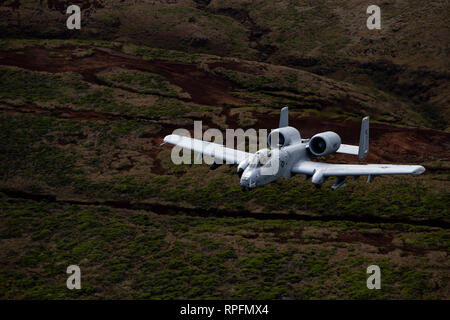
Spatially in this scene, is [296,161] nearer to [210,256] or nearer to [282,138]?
[282,138]

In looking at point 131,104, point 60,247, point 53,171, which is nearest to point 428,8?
point 131,104

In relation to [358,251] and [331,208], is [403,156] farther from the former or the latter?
[358,251]

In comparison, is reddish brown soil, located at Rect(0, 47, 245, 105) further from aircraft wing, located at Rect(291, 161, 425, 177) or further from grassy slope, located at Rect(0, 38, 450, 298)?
aircraft wing, located at Rect(291, 161, 425, 177)

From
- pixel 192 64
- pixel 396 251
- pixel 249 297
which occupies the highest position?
pixel 192 64

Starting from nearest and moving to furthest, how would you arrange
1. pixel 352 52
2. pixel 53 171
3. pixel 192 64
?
pixel 53 171, pixel 192 64, pixel 352 52

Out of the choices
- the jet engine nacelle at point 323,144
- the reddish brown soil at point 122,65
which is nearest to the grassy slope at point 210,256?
the jet engine nacelle at point 323,144

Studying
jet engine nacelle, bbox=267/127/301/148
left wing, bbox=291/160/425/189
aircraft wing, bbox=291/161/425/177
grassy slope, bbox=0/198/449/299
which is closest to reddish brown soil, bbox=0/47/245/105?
jet engine nacelle, bbox=267/127/301/148
